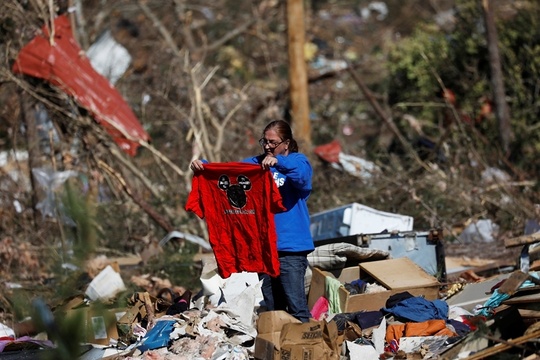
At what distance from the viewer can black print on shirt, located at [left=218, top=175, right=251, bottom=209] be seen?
217 inches

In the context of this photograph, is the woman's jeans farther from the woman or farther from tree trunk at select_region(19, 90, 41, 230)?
tree trunk at select_region(19, 90, 41, 230)

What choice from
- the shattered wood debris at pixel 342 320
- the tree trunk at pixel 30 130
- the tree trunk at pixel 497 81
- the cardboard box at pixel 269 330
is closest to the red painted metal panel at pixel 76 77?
the tree trunk at pixel 30 130

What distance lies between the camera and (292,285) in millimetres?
5371

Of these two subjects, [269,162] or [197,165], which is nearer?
[269,162]

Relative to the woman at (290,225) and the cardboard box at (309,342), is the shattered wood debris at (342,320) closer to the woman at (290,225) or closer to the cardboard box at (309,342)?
the cardboard box at (309,342)

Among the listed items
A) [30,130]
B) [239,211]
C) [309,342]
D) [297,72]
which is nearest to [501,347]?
[309,342]

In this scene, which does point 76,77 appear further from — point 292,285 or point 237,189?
point 292,285

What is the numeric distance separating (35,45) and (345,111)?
7157mm

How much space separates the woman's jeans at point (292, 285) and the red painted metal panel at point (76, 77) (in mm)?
5138

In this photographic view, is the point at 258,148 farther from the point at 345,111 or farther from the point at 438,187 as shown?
the point at 345,111

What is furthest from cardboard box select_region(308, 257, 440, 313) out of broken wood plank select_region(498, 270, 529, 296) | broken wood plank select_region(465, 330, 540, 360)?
broken wood plank select_region(465, 330, 540, 360)

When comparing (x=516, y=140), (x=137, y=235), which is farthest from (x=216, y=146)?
(x=516, y=140)

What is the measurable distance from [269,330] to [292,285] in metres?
0.36

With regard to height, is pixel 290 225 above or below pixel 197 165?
below
